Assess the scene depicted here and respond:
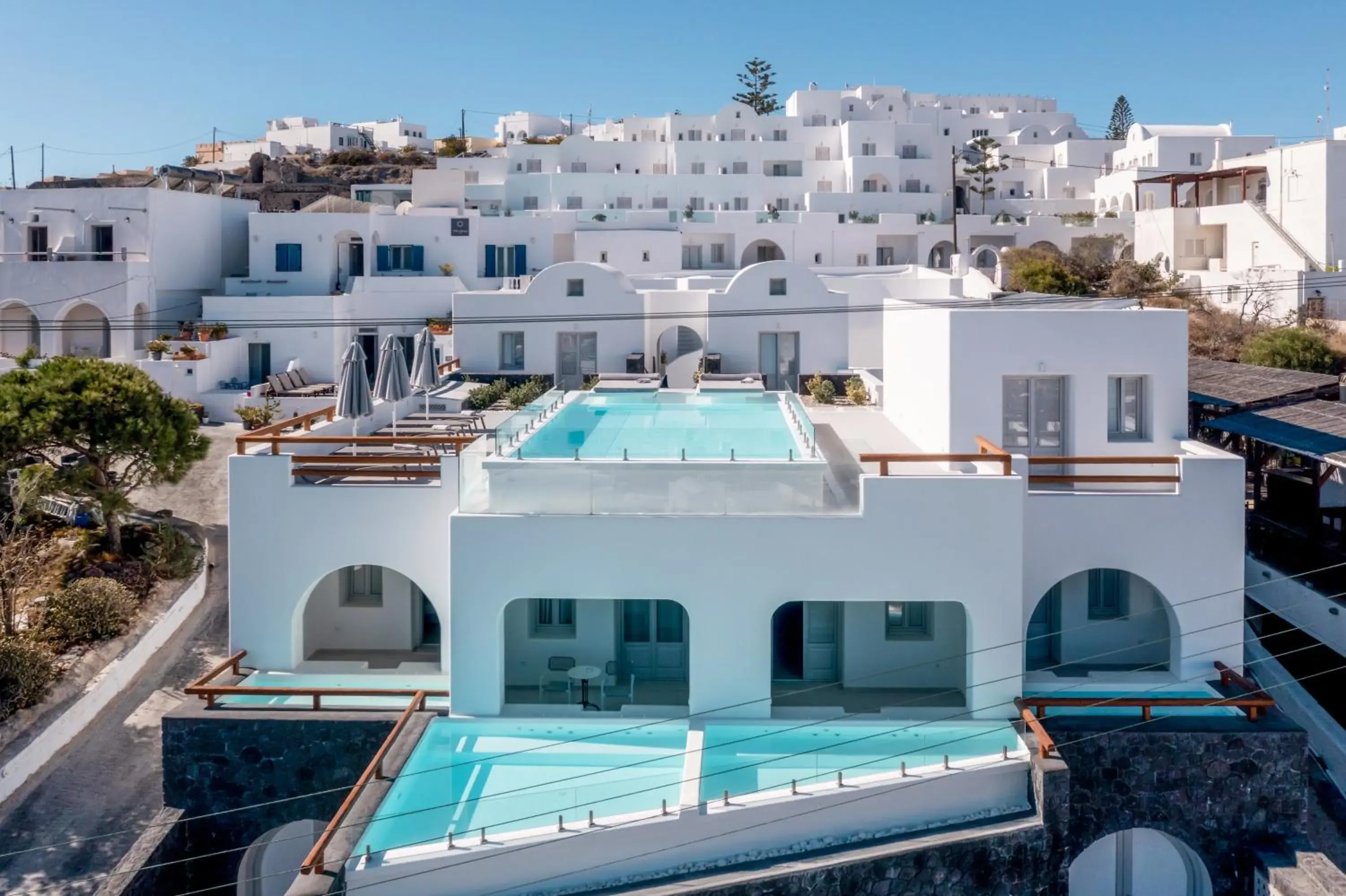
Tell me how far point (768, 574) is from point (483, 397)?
37.5 feet

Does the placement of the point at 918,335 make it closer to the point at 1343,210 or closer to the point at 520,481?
the point at 520,481

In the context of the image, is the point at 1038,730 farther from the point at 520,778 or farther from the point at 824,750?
the point at 520,778

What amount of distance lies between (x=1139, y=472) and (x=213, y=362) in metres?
→ 25.8

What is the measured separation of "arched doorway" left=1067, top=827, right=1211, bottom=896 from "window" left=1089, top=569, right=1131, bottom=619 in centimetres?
296

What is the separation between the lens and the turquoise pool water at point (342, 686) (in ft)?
46.5

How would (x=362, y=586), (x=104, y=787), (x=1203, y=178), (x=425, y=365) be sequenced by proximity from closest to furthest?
(x=104, y=787)
(x=362, y=586)
(x=425, y=365)
(x=1203, y=178)

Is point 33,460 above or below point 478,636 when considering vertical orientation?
above

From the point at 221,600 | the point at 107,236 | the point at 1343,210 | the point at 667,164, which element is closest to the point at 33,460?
the point at 221,600

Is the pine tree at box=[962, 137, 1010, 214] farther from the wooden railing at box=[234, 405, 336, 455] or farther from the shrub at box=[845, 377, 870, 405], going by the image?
the wooden railing at box=[234, 405, 336, 455]

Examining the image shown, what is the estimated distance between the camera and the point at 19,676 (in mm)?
16766

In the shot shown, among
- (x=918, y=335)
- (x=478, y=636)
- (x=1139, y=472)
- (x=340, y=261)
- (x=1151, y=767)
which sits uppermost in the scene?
(x=340, y=261)

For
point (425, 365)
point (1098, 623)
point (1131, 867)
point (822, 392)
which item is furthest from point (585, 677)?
point (822, 392)

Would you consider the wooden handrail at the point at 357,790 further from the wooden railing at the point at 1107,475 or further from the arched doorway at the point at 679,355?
Answer: the arched doorway at the point at 679,355

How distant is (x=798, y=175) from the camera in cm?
5450
